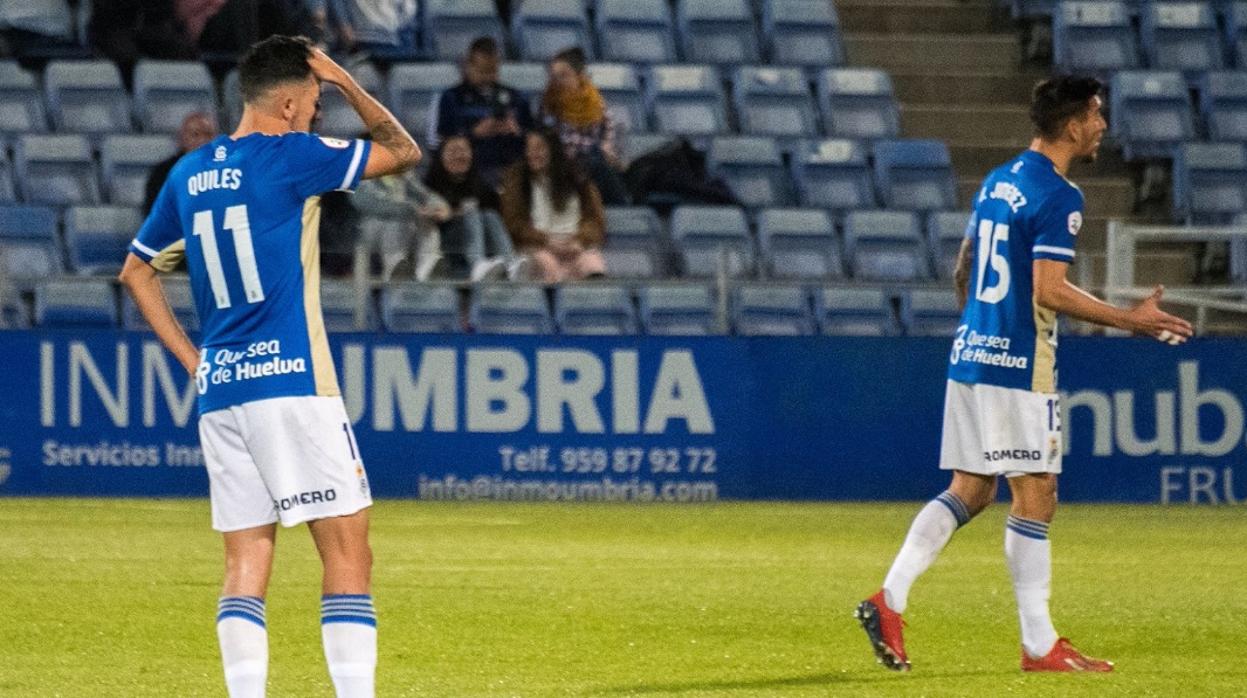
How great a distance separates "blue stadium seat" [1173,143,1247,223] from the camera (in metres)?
19.7

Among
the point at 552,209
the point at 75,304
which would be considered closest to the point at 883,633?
the point at 75,304

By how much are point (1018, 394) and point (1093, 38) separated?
13419 mm

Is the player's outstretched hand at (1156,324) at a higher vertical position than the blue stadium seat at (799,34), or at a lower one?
lower

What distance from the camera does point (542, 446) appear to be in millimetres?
15680

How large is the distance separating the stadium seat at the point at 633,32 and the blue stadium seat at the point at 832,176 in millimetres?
1723

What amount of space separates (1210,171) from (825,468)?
5674 millimetres

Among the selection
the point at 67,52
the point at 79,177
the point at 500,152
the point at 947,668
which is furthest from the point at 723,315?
the point at 947,668

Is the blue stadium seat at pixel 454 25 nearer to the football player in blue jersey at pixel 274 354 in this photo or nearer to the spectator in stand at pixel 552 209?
the spectator in stand at pixel 552 209

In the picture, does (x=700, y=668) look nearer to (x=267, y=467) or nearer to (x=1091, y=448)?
(x=267, y=467)

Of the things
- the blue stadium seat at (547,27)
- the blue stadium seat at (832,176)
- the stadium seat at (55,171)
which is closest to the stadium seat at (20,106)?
the stadium seat at (55,171)

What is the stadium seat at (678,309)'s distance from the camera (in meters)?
16.1

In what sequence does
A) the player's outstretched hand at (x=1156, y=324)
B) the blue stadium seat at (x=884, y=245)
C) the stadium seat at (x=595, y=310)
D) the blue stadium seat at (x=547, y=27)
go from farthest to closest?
the blue stadium seat at (x=547, y=27)
the blue stadium seat at (x=884, y=245)
the stadium seat at (x=595, y=310)
the player's outstretched hand at (x=1156, y=324)

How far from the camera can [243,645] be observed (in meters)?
6.14

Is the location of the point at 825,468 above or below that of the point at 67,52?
below
